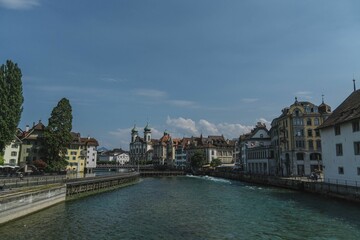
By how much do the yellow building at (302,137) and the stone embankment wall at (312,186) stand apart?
888 centimetres

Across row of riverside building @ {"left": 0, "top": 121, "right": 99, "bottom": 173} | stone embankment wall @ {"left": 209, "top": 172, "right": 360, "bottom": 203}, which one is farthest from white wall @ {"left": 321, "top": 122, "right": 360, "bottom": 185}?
row of riverside building @ {"left": 0, "top": 121, "right": 99, "bottom": 173}

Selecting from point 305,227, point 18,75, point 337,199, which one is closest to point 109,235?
point 305,227

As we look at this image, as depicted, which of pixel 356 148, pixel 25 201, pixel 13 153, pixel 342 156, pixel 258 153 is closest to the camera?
pixel 25 201

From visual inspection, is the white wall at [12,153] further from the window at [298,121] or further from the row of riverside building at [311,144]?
the window at [298,121]

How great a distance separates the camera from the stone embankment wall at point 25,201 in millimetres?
28234

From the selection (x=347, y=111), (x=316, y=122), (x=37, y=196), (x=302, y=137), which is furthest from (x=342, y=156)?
(x=37, y=196)

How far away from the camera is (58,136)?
75688 millimetres

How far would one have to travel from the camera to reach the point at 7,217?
28703 mm

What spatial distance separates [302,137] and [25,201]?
222 feet

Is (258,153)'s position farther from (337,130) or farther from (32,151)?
(32,151)

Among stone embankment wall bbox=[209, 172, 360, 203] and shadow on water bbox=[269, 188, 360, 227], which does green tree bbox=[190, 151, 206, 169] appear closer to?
stone embankment wall bbox=[209, 172, 360, 203]

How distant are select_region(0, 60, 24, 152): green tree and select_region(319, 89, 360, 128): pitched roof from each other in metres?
55.0

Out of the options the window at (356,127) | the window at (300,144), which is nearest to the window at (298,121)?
the window at (300,144)

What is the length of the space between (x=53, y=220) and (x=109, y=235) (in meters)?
8.54
